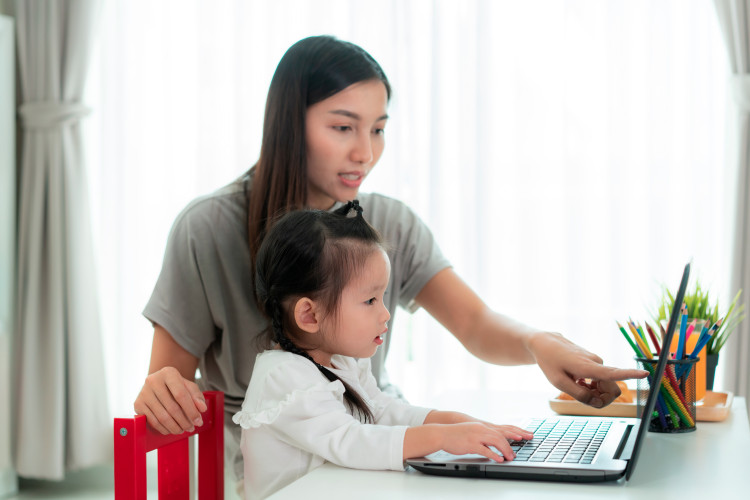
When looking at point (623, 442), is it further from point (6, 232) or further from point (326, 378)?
point (6, 232)

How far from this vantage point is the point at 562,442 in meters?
1.02

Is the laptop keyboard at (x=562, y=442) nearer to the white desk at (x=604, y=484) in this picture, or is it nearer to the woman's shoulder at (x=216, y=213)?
the white desk at (x=604, y=484)

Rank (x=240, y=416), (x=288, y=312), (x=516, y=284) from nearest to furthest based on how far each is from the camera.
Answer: (x=240, y=416) → (x=288, y=312) → (x=516, y=284)

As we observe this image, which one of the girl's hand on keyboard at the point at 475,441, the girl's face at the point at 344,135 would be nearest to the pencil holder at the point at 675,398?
the girl's hand on keyboard at the point at 475,441

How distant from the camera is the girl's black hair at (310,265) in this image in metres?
1.11

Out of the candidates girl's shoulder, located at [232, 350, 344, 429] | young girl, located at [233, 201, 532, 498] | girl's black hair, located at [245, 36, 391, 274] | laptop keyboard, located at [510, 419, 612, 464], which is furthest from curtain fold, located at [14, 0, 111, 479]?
laptop keyboard, located at [510, 419, 612, 464]

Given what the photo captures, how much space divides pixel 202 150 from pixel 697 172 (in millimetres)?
1791

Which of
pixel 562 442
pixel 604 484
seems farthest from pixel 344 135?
pixel 604 484

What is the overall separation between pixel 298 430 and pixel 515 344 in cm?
65

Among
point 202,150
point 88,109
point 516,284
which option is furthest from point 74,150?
point 516,284

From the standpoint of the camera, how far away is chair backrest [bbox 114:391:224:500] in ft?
3.03

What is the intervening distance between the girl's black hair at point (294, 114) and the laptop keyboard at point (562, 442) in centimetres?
65

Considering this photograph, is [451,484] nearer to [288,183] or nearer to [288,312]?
[288,312]

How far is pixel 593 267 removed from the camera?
8.85 feet
